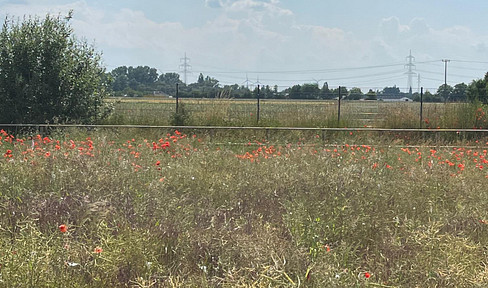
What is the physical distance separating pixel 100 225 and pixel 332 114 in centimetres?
1257

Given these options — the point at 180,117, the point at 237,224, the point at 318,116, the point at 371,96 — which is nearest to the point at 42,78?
the point at 180,117

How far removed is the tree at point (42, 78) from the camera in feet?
42.4

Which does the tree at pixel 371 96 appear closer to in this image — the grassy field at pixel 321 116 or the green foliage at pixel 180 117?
the grassy field at pixel 321 116

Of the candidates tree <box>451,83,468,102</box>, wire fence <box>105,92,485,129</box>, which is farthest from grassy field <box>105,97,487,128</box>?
tree <box>451,83,468,102</box>

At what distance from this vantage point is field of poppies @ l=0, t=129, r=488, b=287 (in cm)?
322

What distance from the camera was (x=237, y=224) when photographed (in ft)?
13.2

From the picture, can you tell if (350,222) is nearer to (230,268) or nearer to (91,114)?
(230,268)

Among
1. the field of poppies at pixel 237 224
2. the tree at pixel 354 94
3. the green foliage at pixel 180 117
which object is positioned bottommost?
the field of poppies at pixel 237 224

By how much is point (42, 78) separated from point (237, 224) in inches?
427

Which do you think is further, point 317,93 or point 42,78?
point 317,93

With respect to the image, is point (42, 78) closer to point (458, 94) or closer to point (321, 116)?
point (321, 116)

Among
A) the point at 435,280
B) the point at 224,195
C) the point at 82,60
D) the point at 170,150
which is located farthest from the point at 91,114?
the point at 435,280

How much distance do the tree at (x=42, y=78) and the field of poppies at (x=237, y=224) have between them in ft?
24.8

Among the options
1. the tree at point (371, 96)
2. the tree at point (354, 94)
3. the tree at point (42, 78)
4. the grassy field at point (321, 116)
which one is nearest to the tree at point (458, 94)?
the grassy field at point (321, 116)
